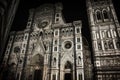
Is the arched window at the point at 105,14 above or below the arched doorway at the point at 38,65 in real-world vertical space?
above

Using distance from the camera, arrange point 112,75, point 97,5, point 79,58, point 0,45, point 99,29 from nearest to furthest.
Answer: point 0,45
point 112,75
point 79,58
point 99,29
point 97,5

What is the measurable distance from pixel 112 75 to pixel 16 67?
16.4 m

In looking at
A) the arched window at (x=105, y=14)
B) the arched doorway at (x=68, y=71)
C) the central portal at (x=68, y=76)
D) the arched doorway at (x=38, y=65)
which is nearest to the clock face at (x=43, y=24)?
the arched doorway at (x=38, y=65)

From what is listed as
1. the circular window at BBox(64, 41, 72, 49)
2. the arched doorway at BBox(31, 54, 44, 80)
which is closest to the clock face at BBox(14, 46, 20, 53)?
the arched doorway at BBox(31, 54, 44, 80)

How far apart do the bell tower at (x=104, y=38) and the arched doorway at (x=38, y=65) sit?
360 inches

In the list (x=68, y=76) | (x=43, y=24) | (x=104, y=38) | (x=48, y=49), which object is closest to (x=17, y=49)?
(x=48, y=49)

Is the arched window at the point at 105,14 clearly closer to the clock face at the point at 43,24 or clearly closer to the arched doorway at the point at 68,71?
the arched doorway at the point at 68,71

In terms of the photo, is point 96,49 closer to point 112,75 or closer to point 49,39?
point 112,75

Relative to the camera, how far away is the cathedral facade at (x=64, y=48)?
54.7 feet

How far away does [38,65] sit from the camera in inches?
788

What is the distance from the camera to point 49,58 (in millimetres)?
19469

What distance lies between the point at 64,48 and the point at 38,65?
5.59 m

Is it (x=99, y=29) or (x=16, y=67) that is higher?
(x=99, y=29)

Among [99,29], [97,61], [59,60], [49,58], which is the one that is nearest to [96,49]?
[97,61]
